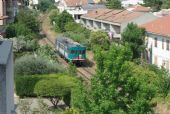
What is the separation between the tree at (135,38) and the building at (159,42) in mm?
590

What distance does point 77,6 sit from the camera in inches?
3568

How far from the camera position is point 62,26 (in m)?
70.5

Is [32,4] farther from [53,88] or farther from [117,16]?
[53,88]

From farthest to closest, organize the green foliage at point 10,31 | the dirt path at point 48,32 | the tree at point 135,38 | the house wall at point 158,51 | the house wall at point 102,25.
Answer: the dirt path at point 48,32 < the house wall at point 102,25 < the green foliage at point 10,31 < the tree at point 135,38 < the house wall at point 158,51

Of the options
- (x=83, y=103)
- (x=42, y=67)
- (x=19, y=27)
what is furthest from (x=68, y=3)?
(x=83, y=103)

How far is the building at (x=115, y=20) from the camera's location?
53.7 m

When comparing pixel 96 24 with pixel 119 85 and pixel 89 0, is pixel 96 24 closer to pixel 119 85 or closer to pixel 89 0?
pixel 89 0

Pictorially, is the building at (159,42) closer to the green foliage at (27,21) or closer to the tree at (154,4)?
the green foliage at (27,21)

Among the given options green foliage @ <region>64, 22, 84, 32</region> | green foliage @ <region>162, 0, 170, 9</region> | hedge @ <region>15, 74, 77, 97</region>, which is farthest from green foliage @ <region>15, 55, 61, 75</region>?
green foliage @ <region>162, 0, 170, 9</region>

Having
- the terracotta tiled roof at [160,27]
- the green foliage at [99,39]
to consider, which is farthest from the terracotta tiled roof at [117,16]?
the terracotta tiled roof at [160,27]

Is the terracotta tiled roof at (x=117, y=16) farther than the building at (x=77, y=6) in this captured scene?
No

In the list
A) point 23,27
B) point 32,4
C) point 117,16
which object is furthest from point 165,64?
point 32,4

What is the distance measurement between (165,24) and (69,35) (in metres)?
20.1

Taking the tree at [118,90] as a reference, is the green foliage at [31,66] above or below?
below
